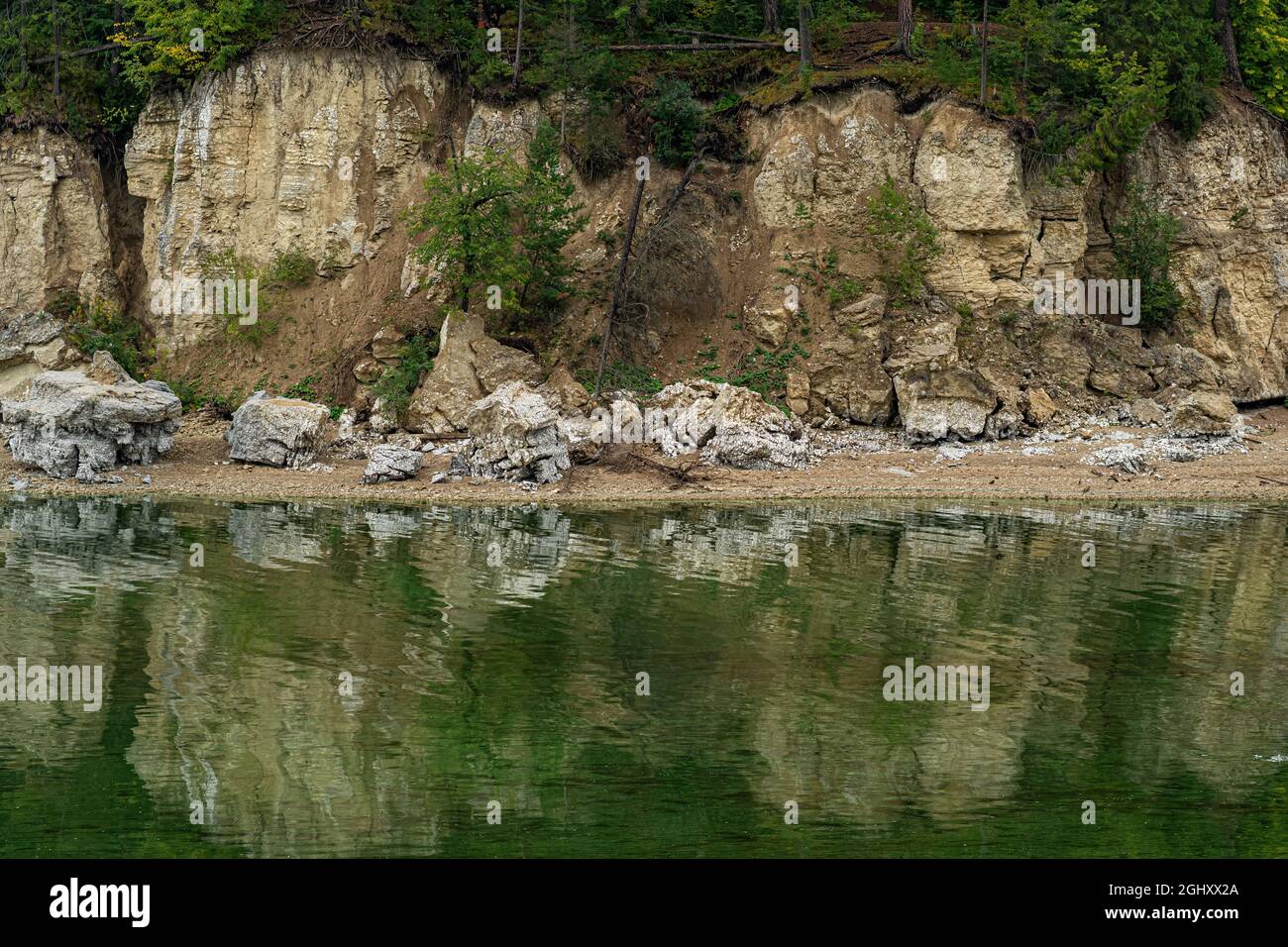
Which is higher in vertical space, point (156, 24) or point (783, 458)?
point (156, 24)

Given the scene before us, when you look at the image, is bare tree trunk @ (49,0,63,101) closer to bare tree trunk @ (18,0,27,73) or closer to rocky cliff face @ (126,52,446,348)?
bare tree trunk @ (18,0,27,73)

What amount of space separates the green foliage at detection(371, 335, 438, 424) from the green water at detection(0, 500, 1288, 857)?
7.72m

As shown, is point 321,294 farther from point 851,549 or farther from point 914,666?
point 914,666

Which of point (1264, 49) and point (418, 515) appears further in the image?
point (1264, 49)

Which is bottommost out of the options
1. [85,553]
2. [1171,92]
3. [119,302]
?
[85,553]

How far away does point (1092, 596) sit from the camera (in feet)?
76.1

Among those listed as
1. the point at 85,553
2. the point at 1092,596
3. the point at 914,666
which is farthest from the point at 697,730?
the point at 85,553

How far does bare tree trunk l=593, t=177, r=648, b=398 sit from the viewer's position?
1467 inches

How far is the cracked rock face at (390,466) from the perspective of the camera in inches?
1293

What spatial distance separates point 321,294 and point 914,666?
2700cm

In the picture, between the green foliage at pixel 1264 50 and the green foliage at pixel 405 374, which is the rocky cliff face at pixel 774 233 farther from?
the green foliage at pixel 1264 50

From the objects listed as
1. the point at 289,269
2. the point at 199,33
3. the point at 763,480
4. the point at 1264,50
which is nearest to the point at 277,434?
the point at 289,269

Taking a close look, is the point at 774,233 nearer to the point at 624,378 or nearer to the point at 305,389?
the point at 624,378

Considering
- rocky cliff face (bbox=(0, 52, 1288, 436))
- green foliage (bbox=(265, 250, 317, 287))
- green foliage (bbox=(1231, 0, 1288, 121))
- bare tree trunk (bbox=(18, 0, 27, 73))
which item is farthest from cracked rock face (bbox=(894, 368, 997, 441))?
bare tree trunk (bbox=(18, 0, 27, 73))
